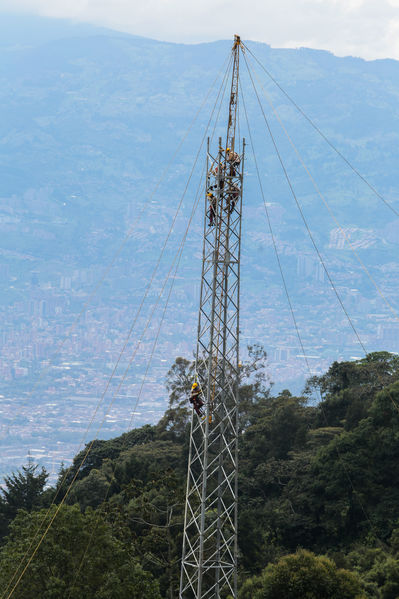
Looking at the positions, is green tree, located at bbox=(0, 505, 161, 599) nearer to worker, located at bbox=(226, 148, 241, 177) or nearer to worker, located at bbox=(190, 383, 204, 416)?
worker, located at bbox=(190, 383, 204, 416)

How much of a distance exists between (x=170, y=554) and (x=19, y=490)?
605 inches

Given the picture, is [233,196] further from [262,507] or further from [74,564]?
[262,507]

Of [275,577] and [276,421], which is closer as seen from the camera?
[275,577]

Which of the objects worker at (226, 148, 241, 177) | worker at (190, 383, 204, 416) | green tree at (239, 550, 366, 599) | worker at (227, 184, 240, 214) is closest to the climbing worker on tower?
worker at (227, 184, 240, 214)

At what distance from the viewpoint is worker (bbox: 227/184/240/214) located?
24703mm

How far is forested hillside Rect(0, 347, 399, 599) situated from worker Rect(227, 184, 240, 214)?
1047cm

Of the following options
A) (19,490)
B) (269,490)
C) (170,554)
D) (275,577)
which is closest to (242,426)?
(269,490)

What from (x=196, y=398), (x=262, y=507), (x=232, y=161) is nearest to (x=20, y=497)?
(x=262, y=507)

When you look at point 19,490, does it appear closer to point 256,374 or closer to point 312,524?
point 312,524

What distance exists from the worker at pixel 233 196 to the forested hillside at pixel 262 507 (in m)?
10.5

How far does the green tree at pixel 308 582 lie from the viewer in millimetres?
28156

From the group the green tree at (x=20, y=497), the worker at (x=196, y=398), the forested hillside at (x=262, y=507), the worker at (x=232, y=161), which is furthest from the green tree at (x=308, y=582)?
the green tree at (x=20, y=497)

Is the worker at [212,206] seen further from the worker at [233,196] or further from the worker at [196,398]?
the worker at [196,398]

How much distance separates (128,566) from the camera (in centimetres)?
2720
